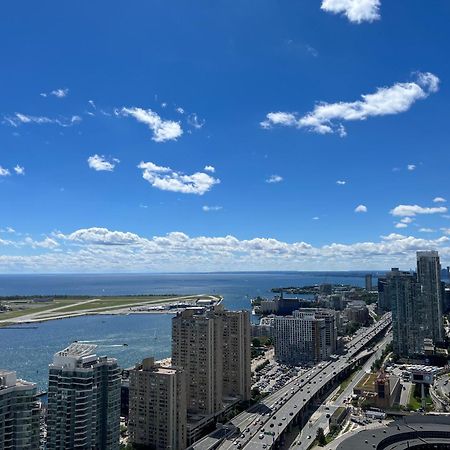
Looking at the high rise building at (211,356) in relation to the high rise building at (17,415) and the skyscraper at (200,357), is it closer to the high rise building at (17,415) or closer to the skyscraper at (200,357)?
the skyscraper at (200,357)

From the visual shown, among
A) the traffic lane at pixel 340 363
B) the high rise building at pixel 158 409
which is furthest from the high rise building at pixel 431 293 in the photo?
the high rise building at pixel 158 409

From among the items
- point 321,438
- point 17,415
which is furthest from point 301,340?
point 17,415

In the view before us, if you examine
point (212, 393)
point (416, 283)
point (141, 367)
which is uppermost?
point (416, 283)

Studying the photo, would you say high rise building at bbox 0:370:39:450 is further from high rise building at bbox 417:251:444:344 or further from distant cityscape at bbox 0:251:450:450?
high rise building at bbox 417:251:444:344

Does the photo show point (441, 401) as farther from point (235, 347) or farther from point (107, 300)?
point (107, 300)

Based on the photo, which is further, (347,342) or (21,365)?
(347,342)

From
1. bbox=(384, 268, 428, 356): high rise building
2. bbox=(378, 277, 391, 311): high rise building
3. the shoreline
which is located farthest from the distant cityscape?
the shoreline

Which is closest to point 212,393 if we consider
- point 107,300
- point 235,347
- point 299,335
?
point 235,347
